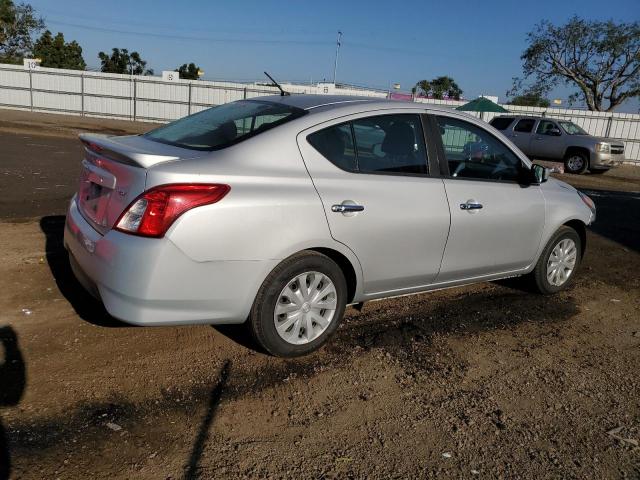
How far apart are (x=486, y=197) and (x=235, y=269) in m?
2.23

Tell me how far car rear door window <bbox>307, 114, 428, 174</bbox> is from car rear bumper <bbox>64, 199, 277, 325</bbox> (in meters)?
0.91

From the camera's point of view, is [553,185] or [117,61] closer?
[553,185]

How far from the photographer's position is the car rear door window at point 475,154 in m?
4.40

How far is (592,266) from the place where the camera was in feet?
22.1

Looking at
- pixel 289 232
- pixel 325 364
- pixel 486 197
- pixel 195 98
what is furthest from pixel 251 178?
pixel 195 98

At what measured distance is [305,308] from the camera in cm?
366

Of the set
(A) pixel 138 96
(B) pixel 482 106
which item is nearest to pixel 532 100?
(B) pixel 482 106

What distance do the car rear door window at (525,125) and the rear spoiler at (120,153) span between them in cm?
1942

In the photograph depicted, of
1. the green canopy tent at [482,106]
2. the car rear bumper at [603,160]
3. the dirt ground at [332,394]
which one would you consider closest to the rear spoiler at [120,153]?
the dirt ground at [332,394]

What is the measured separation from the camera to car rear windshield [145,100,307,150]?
11.9 ft

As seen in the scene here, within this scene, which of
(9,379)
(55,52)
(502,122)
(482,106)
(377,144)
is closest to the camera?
(9,379)

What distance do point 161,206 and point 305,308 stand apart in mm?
1161

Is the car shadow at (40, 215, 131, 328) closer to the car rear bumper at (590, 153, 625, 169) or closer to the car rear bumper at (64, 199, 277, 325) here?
the car rear bumper at (64, 199, 277, 325)

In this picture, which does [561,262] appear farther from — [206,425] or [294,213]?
[206,425]
